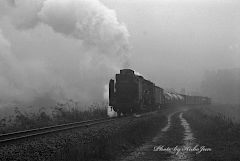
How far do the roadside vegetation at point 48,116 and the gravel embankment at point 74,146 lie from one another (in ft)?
14.2

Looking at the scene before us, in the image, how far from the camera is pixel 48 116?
912 inches

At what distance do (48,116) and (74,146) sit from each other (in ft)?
37.9

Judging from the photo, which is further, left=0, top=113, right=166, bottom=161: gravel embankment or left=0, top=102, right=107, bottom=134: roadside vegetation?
left=0, top=102, right=107, bottom=134: roadside vegetation

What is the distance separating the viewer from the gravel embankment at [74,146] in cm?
1050

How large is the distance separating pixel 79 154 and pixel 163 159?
3150mm

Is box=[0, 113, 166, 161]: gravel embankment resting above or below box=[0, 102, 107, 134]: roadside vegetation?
below

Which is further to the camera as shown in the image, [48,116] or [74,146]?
[48,116]

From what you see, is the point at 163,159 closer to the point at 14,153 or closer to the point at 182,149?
the point at 182,149

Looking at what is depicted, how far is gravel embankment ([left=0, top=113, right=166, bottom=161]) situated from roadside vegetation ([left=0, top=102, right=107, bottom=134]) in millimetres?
4330

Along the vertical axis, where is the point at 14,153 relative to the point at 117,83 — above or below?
below

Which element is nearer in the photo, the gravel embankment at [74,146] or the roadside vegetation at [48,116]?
the gravel embankment at [74,146]

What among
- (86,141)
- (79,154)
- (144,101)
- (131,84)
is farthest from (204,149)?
(144,101)

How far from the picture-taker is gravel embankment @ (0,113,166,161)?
10.5 meters

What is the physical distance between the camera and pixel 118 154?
527 inches
